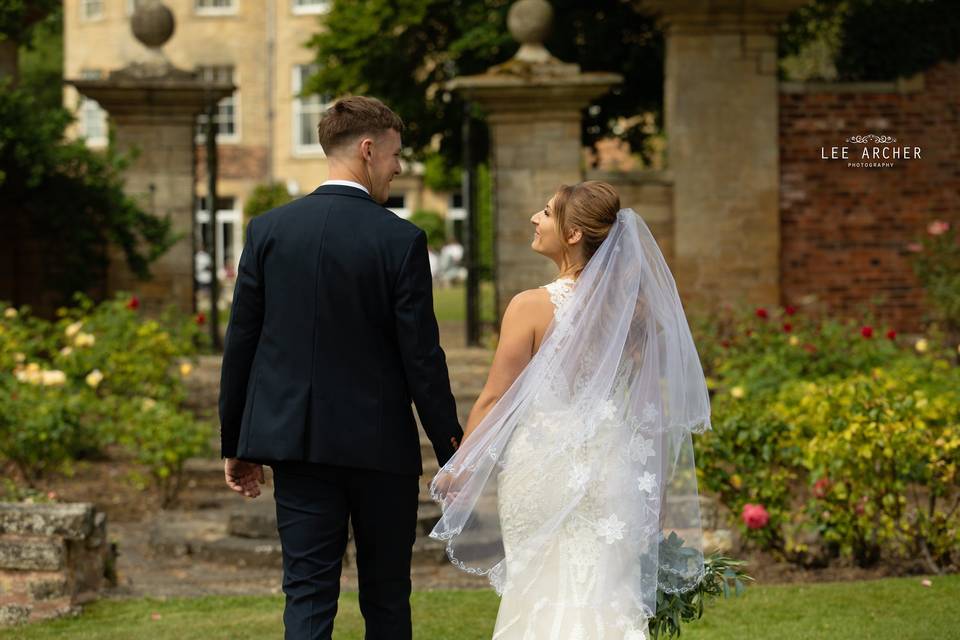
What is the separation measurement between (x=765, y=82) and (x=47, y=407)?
6524 mm

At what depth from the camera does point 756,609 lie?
6.01 meters

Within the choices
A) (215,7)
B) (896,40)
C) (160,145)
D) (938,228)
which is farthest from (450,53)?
(215,7)

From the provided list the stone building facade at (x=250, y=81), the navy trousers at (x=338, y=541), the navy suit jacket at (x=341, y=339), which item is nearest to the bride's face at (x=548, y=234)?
the navy suit jacket at (x=341, y=339)

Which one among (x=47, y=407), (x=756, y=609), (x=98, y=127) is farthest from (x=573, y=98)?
(x=98, y=127)

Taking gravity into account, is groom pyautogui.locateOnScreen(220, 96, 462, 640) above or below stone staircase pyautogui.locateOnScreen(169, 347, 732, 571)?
above

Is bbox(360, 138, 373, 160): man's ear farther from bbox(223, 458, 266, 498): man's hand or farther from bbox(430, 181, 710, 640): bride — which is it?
bbox(223, 458, 266, 498): man's hand

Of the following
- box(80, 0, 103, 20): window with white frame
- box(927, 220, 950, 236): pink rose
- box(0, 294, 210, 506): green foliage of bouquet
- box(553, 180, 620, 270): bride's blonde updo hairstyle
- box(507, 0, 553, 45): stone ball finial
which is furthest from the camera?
box(80, 0, 103, 20): window with white frame

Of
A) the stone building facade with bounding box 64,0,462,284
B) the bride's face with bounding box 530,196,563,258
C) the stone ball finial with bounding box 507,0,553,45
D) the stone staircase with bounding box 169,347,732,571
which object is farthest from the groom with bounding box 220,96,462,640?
the stone building facade with bounding box 64,0,462,284

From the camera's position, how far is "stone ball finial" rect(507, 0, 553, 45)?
39.1 ft

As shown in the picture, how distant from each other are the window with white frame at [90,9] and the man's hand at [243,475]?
37.1m

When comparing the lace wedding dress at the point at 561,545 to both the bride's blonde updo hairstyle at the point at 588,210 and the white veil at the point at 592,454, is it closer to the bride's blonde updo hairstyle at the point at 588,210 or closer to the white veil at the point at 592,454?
the white veil at the point at 592,454

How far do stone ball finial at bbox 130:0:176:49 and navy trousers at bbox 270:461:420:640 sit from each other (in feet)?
30.3

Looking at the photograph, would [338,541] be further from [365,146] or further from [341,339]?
[365,146]

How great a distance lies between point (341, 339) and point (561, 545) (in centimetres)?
92
